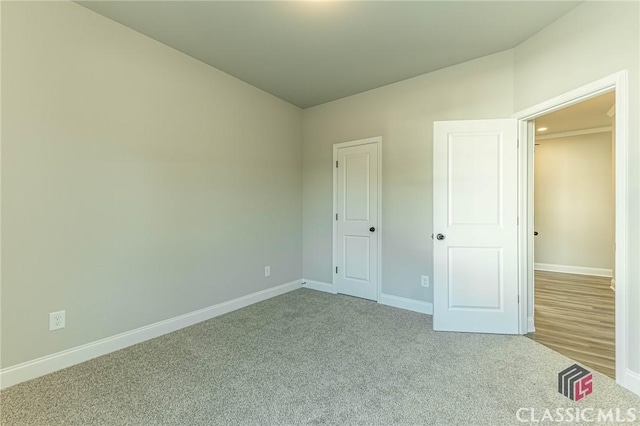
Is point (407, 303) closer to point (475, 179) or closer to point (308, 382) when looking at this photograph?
point (475, 179)

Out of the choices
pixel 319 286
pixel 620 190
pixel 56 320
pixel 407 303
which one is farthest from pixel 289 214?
pixel 620 190

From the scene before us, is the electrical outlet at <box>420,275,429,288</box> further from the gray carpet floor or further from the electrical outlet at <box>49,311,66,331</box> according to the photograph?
the electrical outlet at <box>49,311,66,331</box>

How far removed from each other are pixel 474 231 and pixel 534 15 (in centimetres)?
182

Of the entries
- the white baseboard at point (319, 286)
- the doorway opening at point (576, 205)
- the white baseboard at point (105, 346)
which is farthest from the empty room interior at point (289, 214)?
the doorway opening at point (576, 205)

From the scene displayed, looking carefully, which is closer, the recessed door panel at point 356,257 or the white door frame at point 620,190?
the white door frame at point 620,190

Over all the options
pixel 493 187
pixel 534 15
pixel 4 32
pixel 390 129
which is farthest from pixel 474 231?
pixel 4 32

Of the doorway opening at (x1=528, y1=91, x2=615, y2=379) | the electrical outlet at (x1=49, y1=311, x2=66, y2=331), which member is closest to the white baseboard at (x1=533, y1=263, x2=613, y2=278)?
the doorway opening at (x1=528, y1=91, x2=615, y2=379)

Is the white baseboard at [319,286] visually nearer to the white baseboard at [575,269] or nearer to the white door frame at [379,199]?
the white door frame at [379,199]

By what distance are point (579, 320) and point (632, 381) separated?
1465 millimetres

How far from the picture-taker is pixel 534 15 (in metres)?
2.32

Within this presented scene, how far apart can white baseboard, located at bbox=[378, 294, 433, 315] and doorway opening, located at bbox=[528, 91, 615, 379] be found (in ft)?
5.29

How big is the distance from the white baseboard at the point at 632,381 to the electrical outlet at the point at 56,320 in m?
3.86

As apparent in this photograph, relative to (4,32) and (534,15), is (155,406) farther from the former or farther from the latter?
(534,15)

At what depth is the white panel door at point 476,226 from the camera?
2.74 meters
